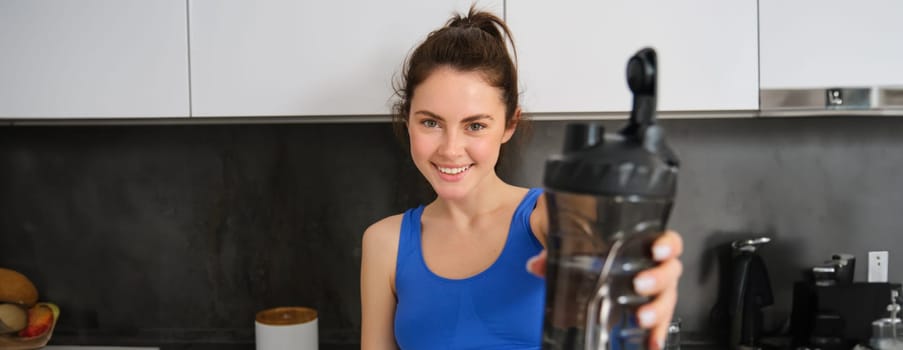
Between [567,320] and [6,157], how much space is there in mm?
1759

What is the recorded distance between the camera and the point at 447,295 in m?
1.02

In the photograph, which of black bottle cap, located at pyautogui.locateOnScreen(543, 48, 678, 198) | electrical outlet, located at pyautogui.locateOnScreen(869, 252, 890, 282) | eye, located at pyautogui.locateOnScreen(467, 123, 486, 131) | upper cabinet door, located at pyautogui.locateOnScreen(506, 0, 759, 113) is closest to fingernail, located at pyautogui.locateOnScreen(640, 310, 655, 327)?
black bottle cap, located at pyautogui.locateOnScreen(543, 48, 678, 198)

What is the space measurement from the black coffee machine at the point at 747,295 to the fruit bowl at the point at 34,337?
1.62 m

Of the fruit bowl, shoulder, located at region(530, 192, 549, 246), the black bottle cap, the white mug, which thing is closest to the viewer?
the black bottle cap

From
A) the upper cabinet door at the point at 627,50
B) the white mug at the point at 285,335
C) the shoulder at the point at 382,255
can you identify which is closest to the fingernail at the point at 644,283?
the shoulder at the point at 382,255

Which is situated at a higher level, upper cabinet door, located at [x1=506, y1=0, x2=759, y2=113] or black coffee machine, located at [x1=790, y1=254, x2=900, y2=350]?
upper cabinet door, located at [x1=506, y1=0, x2=759, y2=113]

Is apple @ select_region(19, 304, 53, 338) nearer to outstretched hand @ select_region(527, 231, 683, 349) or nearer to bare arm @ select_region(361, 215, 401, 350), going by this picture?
bare arm @ select_region(361, 215, 401, 350)

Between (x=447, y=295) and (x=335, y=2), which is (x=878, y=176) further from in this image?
(x=335, y=2)

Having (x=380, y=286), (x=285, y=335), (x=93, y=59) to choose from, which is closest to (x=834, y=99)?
(x=380, y=286)

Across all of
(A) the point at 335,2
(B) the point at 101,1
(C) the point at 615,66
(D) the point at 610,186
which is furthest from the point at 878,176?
(B) the point at 101,1

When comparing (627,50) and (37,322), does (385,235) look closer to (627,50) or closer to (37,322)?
(627,50)

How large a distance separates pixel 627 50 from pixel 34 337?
4.91ft

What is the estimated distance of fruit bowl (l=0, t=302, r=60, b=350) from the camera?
5.23 ft

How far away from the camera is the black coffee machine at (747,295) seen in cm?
154
